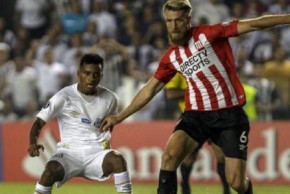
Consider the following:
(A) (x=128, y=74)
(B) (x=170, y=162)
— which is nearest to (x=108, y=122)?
(B) (x=170, y=162)

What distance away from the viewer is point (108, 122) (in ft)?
30.6

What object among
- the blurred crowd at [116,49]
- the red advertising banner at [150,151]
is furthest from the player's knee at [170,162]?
the red advertising banner at [150,151]

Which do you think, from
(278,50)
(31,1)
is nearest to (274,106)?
(278,50)

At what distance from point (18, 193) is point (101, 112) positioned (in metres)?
4.64

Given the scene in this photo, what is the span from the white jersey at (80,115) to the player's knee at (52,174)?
0.40 meters

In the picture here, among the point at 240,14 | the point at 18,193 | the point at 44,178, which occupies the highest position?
the point at 240,14

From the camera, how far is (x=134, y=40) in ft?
57.4

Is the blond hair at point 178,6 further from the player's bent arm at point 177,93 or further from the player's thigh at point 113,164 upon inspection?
the player's bent arm at point 177,93

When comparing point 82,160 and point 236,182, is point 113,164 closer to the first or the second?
point 82,160

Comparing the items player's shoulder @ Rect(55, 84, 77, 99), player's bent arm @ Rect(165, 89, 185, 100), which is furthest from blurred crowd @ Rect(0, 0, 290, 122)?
player's shoulder @ Rect(55, 84, 77, 99)

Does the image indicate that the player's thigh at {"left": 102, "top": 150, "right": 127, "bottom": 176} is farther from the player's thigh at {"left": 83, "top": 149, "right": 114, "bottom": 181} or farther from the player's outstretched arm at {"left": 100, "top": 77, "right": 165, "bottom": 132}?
the player's outstretched arm at {"left": 100, "top": 77, "right": 165, "bottom": 132}

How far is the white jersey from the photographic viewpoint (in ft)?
31.4

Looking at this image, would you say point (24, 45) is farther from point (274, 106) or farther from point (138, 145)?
point (274, 106)

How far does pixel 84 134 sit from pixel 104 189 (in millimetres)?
5309
